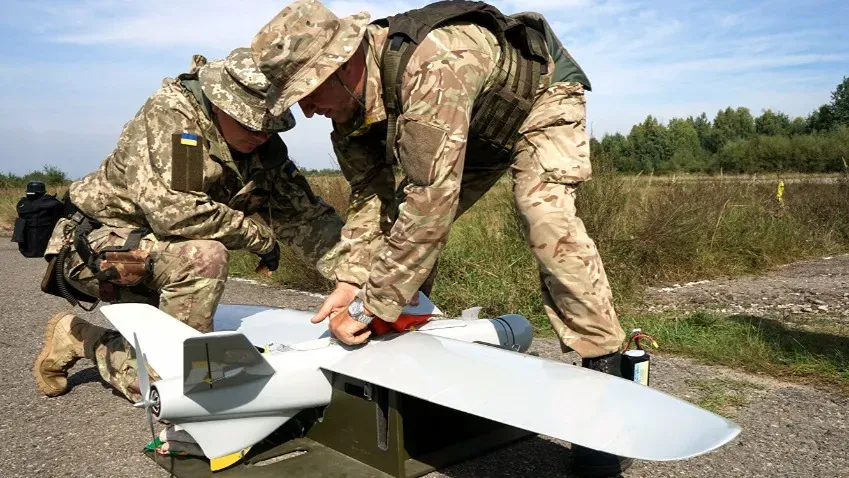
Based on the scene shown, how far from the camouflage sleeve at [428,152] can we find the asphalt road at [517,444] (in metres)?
0.92

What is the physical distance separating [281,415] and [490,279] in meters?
3.79

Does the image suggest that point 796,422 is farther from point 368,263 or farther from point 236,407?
point 236,407

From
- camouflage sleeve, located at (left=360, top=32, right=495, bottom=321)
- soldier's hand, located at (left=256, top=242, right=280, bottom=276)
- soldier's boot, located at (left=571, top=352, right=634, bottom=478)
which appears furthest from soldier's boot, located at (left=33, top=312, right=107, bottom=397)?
soldier's boot, located at (left=571, top=352, right=634, bottom=478)

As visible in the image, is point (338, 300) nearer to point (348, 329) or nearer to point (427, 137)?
point (348, 329)

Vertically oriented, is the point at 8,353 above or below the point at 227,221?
below

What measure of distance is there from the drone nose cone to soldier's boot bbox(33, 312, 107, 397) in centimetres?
245

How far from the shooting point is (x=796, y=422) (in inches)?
133

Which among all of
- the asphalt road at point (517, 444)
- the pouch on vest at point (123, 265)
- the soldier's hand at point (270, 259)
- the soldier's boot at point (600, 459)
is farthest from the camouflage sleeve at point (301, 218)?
the soldier's boot at point (600, 459)

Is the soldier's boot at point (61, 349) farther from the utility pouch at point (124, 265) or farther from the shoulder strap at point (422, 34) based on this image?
the shoulder strap at point (422, 34)

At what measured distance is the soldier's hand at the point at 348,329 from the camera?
120 inches

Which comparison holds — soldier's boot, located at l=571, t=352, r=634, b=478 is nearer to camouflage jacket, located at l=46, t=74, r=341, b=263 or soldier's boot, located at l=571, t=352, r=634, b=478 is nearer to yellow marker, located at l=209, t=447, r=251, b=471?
yellow marker, located at l=209, t=447, r=251, b=471

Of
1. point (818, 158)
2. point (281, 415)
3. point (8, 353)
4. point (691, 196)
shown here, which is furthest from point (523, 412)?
point (818, 158)

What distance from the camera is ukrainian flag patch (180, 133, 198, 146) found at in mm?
3633

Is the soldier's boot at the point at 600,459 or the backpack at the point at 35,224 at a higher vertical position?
the backpack at the point at 35,224
